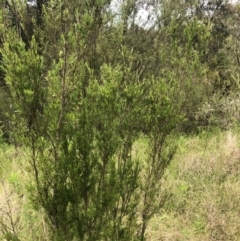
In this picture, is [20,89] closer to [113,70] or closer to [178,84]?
[113,70]

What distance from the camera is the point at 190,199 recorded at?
16.2ft

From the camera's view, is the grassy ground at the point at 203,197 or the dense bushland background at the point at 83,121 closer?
the dense bushland background at the point at 83,121

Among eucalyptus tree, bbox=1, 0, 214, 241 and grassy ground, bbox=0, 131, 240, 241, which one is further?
grassy ground, bbox=0, 131, 240, 241

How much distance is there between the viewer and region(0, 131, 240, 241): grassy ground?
4234mm

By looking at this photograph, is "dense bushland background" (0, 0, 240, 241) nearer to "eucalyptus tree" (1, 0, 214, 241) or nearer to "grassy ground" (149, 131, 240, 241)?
"eucalyptus tree" (1, 0, 214, 241)

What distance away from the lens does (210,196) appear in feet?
16.1

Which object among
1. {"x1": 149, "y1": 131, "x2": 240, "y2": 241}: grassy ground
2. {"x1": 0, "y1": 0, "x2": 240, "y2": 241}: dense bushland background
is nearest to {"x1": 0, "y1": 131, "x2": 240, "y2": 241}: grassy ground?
{"x1": 149, "y1": 131, "x2": 240, "y2": 241}: grassy ground

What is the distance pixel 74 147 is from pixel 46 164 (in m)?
0.20

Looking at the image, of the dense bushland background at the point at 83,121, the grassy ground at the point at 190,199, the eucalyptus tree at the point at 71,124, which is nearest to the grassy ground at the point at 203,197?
the grassy ground at the point at 190,199

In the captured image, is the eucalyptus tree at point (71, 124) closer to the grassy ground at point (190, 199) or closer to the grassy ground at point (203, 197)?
the grassy ground at point (190, 199)

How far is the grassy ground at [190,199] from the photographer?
4.23 metres

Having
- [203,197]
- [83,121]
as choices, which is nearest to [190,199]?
[203,197]

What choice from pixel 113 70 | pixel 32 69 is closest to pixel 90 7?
pixel 113 70

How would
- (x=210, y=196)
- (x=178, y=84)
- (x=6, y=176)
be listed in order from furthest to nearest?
(x=6, y=176) → (x=210, y=196) → (x=178, y=84)
